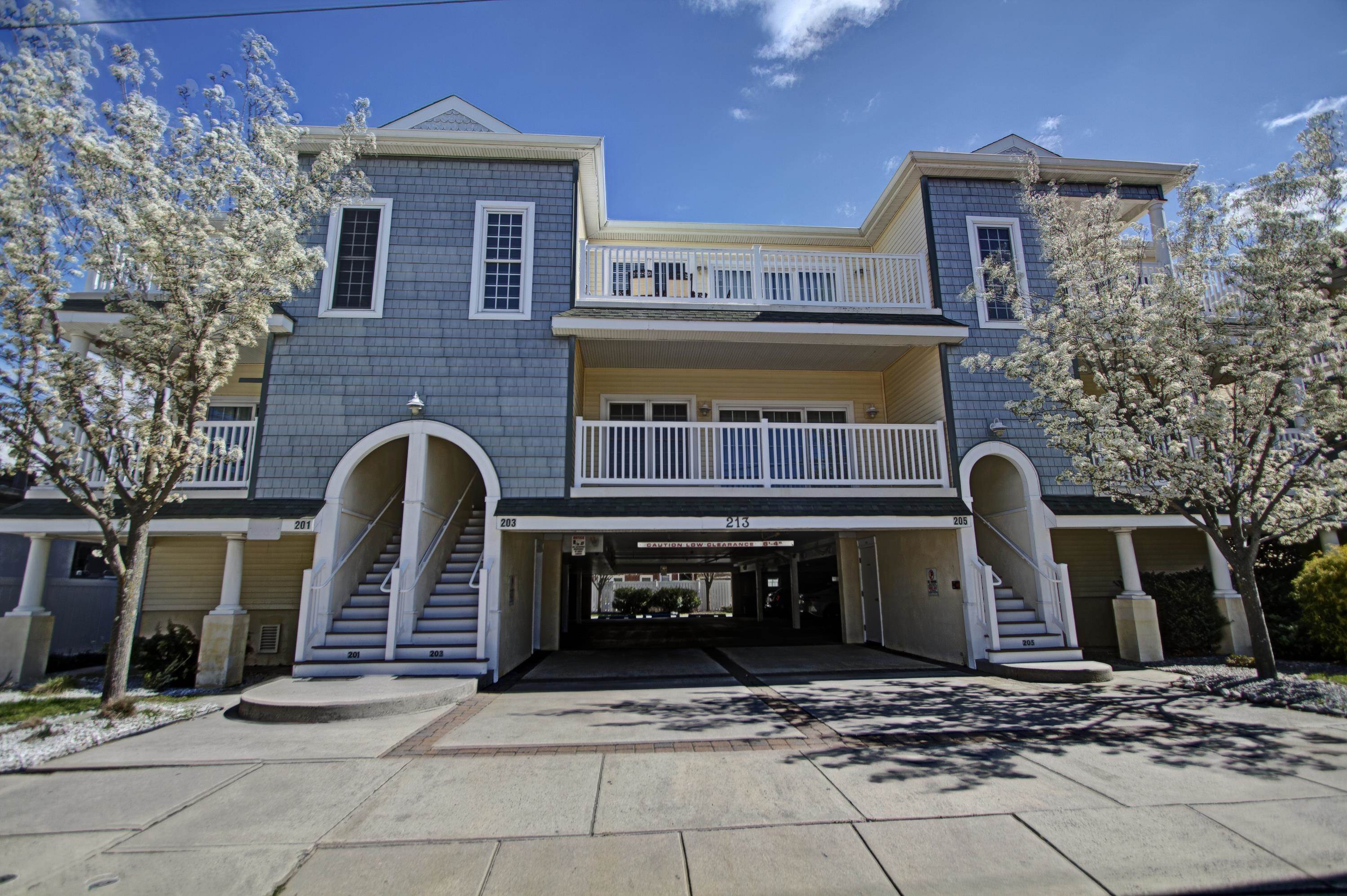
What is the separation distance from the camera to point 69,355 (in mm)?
7148

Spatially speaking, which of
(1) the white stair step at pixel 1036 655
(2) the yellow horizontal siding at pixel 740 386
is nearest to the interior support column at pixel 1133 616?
(1) the white stair step at pixel 1036 655

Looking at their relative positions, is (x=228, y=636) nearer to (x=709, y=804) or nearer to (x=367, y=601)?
(x=367, y=601)

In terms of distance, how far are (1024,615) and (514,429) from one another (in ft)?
29.3

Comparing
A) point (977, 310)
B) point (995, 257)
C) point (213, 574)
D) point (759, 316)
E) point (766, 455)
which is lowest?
point (213, 574)

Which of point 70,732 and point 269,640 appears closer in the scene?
point 70,732

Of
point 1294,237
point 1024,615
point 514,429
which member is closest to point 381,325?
point 514,429

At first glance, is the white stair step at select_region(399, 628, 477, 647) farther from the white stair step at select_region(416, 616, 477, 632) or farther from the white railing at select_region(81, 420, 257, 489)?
the white railing at select_region(81, 420, 257, 489)

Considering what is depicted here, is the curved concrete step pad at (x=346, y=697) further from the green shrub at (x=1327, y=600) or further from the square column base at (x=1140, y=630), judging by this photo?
the green shrub at (x=1327, y=600)

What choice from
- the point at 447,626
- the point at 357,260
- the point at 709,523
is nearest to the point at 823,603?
the point at 709,523

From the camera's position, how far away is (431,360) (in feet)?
35.7

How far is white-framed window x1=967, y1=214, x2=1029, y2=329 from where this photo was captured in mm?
11930

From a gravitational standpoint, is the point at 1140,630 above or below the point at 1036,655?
above

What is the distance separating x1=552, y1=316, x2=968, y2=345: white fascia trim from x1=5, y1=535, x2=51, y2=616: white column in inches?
333

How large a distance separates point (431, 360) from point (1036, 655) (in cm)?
1066
